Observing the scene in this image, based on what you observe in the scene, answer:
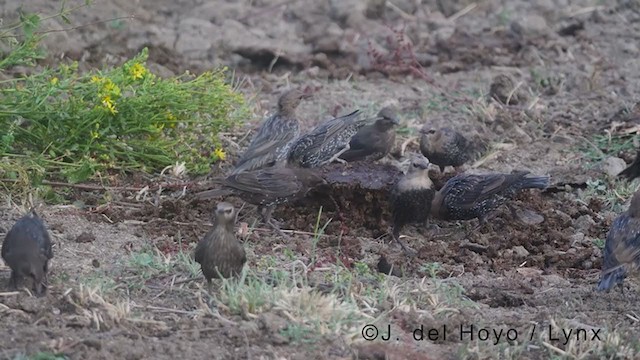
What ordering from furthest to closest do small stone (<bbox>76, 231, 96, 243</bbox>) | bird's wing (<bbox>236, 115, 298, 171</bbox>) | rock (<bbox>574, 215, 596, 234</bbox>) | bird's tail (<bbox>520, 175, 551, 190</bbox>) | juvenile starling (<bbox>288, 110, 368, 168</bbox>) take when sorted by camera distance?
1. juvenile starling (<bbox>288, 110, 368, 168</bbox>)
2. bird's wing (<bbox>236, 115, 298, 171</bbox>)
3. bird's tail (<bbox>520, 175, 551, 190</bbox>)
4. rock (<bbox>574, 215, 596, 234</bbox>)
5. small stone (<bbox>76, 231, 96, 243</bbox>)

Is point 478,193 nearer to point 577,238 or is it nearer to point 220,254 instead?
point 577,238

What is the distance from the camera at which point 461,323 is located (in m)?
7.90

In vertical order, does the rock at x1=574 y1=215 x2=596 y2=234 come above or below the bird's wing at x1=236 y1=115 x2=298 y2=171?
below

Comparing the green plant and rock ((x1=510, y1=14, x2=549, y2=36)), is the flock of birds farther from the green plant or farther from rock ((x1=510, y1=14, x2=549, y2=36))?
rock ((x1=510, y1=14, x2=549, y2=36))

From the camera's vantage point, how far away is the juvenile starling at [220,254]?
8.08m

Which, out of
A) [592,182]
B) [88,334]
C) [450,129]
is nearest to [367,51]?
[450,129]

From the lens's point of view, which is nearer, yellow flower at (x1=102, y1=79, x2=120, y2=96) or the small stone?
the small stone

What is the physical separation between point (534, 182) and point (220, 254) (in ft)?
11.1

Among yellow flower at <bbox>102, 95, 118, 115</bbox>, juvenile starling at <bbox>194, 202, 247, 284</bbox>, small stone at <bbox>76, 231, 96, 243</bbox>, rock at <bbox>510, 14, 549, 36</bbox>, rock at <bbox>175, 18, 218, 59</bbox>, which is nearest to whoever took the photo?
juvenile starling at <bbox>194, 202, 247, 284</bbox>

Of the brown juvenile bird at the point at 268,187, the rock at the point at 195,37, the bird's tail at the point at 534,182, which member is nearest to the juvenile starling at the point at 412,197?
the brown juvenile bird at the point at 268,187

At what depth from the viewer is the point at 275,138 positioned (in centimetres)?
1129

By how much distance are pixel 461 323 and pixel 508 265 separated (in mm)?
1700

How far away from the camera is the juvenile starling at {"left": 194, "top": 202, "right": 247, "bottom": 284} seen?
318 inches

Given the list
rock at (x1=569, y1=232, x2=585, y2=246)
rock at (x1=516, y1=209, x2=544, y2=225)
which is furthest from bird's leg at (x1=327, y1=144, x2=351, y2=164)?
rock at (x1=569, y1=232, x2=585, y2=246)
